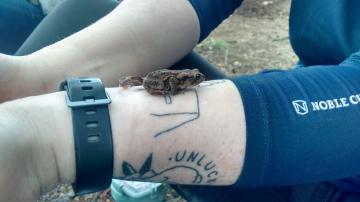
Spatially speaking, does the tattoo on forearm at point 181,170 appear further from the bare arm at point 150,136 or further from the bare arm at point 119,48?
the bare arm at point 119,48

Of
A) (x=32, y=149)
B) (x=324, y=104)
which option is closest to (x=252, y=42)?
(x=324, y=104)

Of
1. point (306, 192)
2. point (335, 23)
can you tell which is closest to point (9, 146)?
point (306, 192)

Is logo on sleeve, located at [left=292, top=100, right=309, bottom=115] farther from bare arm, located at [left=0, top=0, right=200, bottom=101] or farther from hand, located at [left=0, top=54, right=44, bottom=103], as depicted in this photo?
hand, located at [left=0, top=54, right=44, bottom=103]

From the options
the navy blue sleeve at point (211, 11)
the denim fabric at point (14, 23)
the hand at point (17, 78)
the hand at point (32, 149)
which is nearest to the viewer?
the hand at point (32, 149)

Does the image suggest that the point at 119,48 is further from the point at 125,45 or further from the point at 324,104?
the point at 324,104

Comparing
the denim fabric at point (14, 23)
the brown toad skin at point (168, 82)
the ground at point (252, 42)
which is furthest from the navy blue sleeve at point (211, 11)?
the ground at point (252, 42)

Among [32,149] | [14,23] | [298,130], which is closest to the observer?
[32,149]
